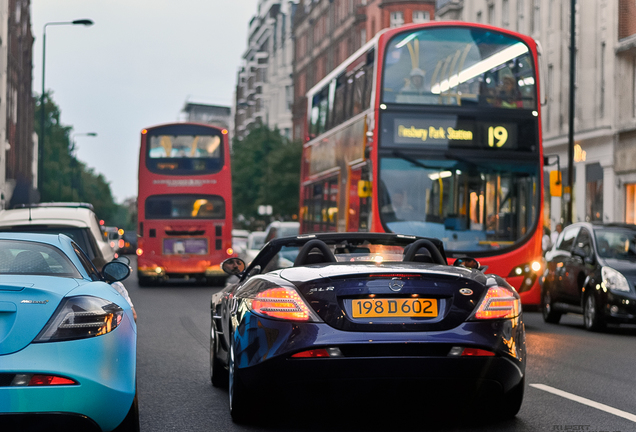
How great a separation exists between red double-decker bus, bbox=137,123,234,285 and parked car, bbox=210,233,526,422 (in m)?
22.1

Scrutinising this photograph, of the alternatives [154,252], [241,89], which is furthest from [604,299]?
[241,89]

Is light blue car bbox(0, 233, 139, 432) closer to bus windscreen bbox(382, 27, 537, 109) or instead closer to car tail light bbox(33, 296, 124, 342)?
car tail light bbox(33, 296, 124, 342)

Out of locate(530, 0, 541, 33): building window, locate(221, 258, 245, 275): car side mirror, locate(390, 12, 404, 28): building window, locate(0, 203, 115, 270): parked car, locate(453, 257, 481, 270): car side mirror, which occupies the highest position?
locate(390, 12, 404, 28): building window

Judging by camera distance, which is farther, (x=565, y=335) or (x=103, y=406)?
(x=565, y=335)

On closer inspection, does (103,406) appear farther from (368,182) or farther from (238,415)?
(368,182)

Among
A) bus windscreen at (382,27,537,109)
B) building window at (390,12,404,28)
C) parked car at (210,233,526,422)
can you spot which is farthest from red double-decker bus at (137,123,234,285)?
building window at (390,12,404,28)

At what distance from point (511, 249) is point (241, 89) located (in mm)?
126304

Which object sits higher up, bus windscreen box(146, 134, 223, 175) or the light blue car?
bus windscreen box(146, 134, 223, 175)

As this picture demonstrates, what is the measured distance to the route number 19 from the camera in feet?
53.4

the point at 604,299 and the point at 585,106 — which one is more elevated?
the point at 585,106

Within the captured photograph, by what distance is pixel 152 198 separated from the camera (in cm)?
2866

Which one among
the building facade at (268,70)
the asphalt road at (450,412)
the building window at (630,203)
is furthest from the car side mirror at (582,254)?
the building facade at (268,70)

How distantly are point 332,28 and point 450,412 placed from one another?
71.9 meters

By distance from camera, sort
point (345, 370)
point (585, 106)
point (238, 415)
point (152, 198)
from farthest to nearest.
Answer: point (585, 106), point (152, 198), point (238, 415), point (345, 370)
